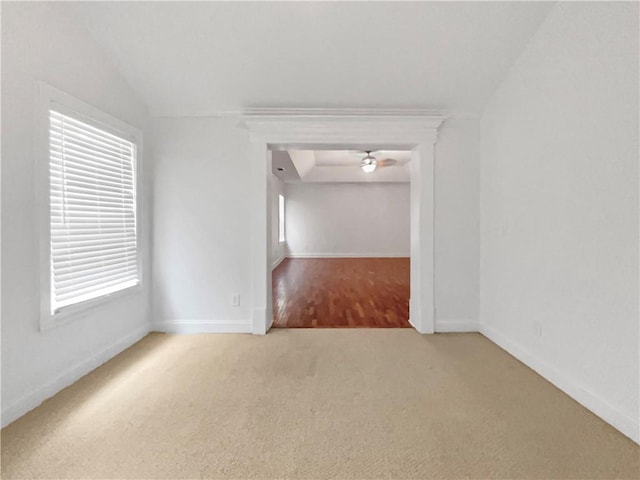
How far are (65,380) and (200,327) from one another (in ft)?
3.72

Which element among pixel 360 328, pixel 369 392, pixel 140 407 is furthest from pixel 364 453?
pixel 360 328

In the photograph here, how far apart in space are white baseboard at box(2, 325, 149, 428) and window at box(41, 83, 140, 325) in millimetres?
423

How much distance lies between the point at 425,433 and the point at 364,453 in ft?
1.21

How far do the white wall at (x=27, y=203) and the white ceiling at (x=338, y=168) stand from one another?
4926mm

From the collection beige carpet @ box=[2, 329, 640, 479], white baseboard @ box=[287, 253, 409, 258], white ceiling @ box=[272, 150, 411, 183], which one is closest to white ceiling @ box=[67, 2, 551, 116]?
beige carpet @ box=[2, 329, 640, 479]

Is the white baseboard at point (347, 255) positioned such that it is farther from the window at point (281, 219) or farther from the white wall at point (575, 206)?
the white wall at point (575, 206)

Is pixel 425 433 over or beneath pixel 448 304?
beneath

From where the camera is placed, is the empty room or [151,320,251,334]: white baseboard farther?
[151,320,251,334]: white baseboard

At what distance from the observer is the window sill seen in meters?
1.82

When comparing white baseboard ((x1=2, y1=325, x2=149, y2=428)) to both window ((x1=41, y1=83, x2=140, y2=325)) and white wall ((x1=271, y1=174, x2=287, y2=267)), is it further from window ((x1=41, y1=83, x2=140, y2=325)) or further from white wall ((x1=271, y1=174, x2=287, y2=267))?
white wall ((x1=271, y1=174, x2=287, y2=267))

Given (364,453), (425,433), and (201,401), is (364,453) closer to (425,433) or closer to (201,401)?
(425,433)

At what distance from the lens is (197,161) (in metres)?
2.92

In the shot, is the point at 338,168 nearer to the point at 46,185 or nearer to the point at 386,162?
the point at 386,162

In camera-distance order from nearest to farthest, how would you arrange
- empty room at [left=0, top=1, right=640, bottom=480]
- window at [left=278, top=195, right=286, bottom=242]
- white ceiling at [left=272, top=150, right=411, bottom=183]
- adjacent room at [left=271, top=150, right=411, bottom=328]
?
empty room at [left=0, top=1, right=640, bottom=480]
adjacent room at [left=271, top=150, right=411, bottom=328]
white ceiling at [left=272, top=150, right=411, bottom=183]
window at [left=278, top=195, right=286, bottom=242]
